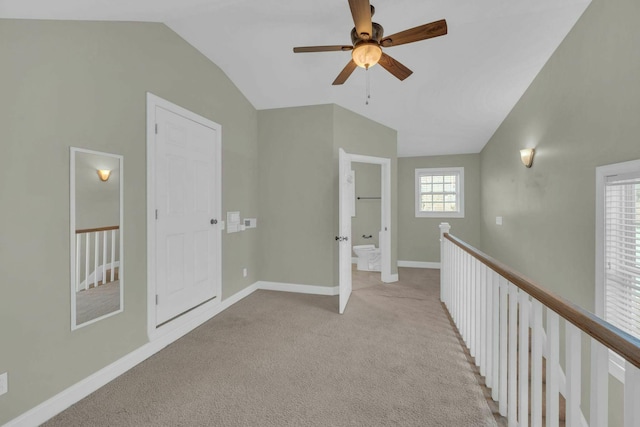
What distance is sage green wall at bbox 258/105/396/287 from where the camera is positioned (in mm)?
4164

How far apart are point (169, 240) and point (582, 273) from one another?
3.73 metres

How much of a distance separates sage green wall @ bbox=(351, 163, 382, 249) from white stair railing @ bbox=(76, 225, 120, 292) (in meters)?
4.72

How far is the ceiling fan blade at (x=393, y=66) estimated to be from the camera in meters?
2.28

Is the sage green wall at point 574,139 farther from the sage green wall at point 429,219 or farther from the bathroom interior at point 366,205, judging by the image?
the bathroom interior at point 366,205

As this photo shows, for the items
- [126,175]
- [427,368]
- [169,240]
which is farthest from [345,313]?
[126,175]

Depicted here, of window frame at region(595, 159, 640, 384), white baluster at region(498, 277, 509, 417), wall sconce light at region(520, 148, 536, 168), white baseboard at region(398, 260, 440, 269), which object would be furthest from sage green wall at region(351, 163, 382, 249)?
white baluster at region(498, 277, 509, 417)

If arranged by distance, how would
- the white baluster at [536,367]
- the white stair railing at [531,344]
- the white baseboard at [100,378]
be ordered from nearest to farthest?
the white stair railing at [531,344] → the white baluster at [536,367] → the white baseboard at [100,378]

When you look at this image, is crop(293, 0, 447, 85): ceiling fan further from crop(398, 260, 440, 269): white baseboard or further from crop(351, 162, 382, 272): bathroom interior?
crop(398, 260, 440, 269): white baseboard

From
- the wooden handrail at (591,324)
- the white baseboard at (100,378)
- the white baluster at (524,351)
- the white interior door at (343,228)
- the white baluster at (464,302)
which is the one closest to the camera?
the wooden handrail at (591,324)

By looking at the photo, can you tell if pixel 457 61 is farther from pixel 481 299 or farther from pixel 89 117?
pixel 89 117

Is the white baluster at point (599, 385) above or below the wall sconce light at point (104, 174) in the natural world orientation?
below

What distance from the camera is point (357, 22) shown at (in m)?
1.91

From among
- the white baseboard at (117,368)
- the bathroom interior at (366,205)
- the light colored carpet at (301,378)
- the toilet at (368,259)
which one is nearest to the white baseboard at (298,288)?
the white baseboard at (117,368)

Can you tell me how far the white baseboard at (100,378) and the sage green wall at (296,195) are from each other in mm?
1349
